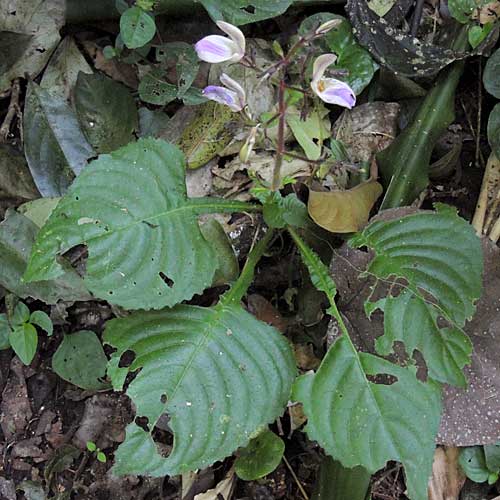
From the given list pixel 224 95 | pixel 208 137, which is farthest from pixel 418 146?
pixel 224 95

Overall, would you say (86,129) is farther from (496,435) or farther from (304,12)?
(496,435)

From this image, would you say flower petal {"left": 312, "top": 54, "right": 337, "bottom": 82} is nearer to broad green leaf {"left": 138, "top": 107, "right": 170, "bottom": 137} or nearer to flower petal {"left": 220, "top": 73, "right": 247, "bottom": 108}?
flower petal {"left": 220, "top": 73, "right": 247, "bottom": 108}

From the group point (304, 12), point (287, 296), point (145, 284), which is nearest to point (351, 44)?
point (304, 12)

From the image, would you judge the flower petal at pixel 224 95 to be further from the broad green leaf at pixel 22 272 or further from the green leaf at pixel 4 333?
the green leaf at pixel 4 333

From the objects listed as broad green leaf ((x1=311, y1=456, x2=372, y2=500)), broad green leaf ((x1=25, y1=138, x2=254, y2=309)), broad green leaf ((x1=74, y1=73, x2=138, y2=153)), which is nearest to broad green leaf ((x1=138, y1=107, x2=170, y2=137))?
broad green leaf ((x1=74, y1=73, x2=138, y2=153))

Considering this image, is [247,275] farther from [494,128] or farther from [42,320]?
[494,128]

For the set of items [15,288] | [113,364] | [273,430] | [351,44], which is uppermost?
[351,44]

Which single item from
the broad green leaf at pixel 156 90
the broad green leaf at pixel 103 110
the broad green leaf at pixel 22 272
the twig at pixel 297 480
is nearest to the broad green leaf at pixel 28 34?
the broad green leaf at pixel 103 110
